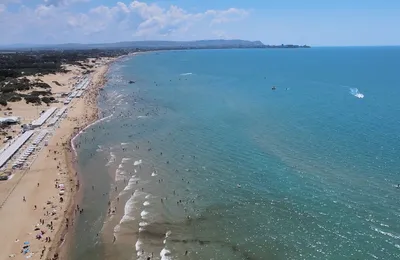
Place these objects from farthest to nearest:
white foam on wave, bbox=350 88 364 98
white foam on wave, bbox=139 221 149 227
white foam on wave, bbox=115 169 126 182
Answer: white foam on wave, bbox=350 88 364 98 < white foam on wave, bbox=115 169 126 182 < white foam on wave, bbox=139 221 149 227

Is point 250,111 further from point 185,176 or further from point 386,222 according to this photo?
point 386,222

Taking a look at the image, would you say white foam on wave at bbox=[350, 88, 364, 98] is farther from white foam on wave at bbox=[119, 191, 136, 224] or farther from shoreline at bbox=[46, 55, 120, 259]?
white foam on wave at bbox=[119, 191, 136, 224]

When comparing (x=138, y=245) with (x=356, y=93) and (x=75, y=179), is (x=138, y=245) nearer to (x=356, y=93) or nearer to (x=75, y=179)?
(x=75, y=179)

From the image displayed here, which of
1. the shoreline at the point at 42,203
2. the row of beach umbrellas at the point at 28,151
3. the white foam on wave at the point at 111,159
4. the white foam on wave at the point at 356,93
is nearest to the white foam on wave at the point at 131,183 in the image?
the shoreline at the point at 42,203

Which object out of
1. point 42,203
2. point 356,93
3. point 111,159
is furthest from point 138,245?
point 356,93

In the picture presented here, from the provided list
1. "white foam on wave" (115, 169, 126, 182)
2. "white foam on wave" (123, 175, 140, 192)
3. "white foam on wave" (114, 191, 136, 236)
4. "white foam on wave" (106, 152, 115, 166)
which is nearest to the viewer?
"white foam on wave" (114, 191, 136, 236)

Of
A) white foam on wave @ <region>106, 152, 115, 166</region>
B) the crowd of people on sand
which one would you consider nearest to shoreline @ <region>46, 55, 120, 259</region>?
the crowd of people on sand

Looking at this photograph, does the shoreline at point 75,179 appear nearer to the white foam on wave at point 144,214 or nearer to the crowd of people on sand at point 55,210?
the crowd of people on sand at point 55,210
